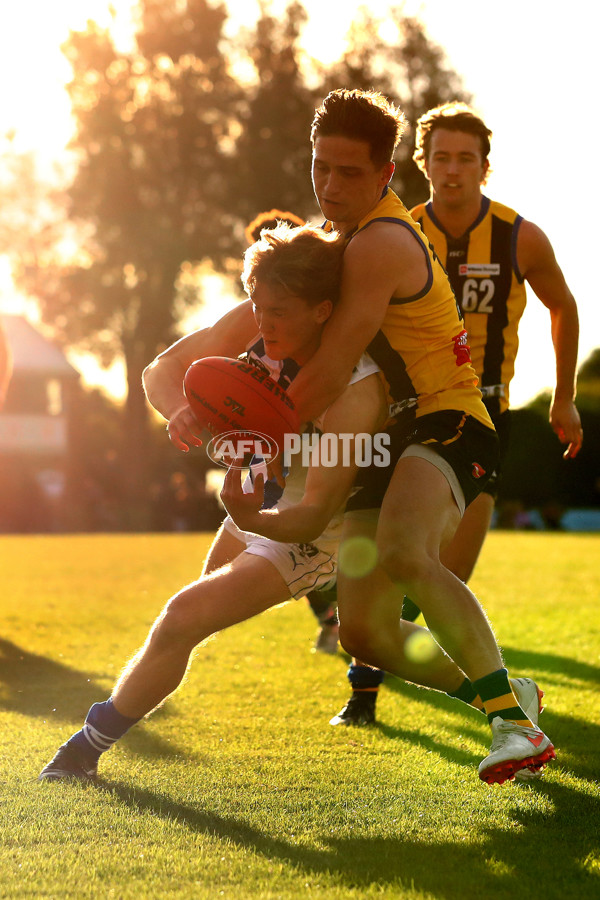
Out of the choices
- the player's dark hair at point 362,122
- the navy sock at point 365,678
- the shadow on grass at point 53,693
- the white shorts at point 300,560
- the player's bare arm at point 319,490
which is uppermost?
the player's dark hair at point 362,122

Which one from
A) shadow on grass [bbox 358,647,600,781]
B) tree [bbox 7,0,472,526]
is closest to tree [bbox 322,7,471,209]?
tree [bbox 7,0,472,526]

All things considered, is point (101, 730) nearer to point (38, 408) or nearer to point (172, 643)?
point (172, 643)

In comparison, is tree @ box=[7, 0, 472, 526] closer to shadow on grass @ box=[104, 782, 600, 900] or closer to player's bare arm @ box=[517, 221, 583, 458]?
player's bare arm @ box=[517, 221, 583, 458]

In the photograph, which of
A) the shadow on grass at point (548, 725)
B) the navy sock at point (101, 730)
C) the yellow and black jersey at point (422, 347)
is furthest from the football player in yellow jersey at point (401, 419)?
the navy sock at point (101, 730)

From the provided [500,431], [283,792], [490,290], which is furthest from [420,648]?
[490,290]

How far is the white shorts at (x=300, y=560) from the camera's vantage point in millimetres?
3939

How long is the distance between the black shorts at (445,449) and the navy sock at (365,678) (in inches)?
55.2

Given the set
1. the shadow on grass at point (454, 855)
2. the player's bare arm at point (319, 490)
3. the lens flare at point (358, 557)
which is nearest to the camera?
the shadow on grass at point (454, 855)

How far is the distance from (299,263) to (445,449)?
0.81m

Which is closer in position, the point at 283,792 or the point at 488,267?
the point at 283,792

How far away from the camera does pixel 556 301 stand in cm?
536

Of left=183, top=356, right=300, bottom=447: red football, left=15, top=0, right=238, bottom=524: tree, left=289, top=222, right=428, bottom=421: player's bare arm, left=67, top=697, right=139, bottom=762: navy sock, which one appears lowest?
left=67, top=697, right=139, bottom=762: navy sock

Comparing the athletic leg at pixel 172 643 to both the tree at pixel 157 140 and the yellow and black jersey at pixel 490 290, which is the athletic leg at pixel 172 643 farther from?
the tree at pixel 157 140

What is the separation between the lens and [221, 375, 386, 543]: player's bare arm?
357 cm
